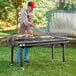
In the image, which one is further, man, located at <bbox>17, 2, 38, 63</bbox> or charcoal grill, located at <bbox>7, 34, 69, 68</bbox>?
man, located at <bbox>17, 2, 38, 63</bbox>

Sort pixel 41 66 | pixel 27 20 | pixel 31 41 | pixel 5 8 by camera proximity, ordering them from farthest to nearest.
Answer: pixel 5 8, pixel 41 66, pixel 27 20, pixel 31 41

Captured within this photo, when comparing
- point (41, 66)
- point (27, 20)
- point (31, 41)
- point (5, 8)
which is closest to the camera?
point (31, 41)

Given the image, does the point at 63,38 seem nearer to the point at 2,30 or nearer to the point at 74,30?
the point at 74,30

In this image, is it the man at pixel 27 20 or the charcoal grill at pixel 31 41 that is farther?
the man at pixel 27 20

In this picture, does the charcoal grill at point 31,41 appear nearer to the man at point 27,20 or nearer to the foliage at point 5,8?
the man at point 27,20

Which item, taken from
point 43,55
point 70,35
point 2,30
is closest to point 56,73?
point 43,55

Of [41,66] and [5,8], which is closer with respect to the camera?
[41,66]

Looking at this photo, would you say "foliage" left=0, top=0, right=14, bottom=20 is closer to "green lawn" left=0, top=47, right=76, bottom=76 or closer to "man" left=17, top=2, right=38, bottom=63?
"green lawn" left=0, top=47, right=76, bottom=76

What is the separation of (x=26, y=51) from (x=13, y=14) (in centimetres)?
946

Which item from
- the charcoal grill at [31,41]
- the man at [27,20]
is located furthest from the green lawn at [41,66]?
the man at [27,20]

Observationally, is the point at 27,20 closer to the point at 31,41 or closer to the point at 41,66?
the point at 31,41

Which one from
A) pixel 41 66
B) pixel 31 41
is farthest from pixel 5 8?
pixel 31 41

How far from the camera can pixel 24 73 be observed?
738 cm

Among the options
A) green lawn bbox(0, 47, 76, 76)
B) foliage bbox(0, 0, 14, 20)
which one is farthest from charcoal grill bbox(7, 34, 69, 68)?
foliage bbox(0, 0, 14, 20)
